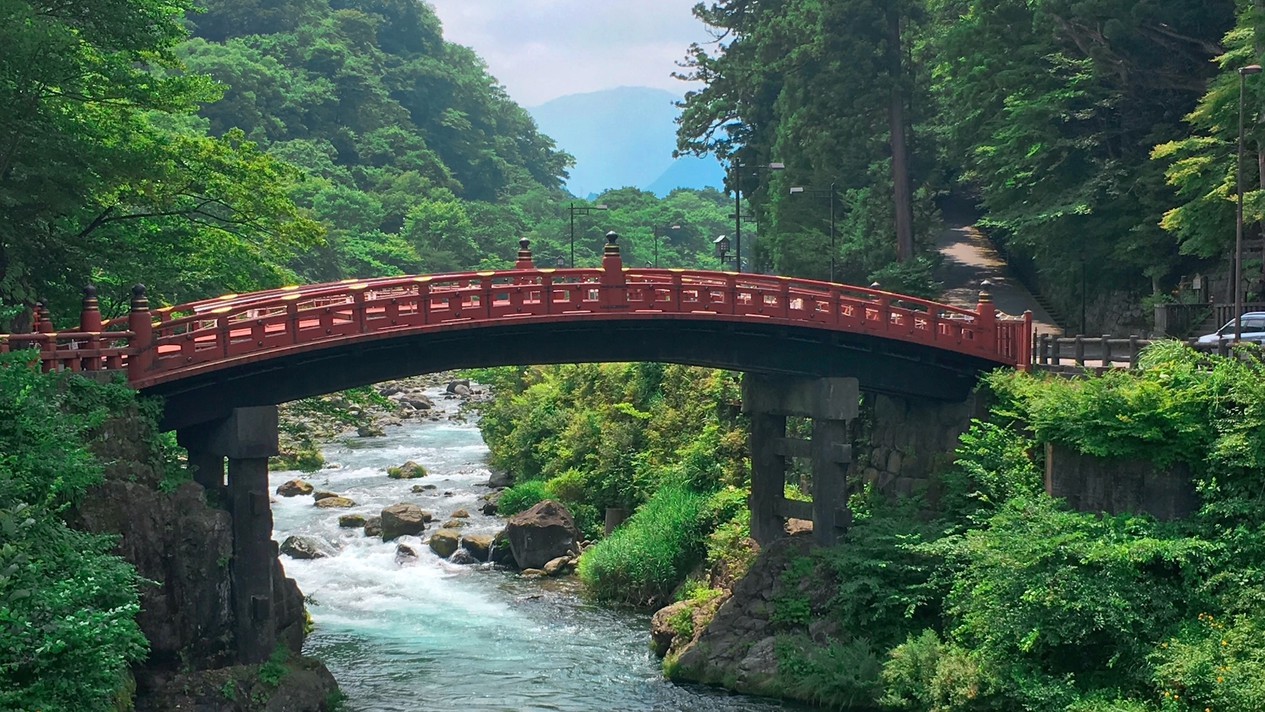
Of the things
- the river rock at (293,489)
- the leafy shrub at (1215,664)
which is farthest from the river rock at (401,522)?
the leafy shrub at (1215,664)

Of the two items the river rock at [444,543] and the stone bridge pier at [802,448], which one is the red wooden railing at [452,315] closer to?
the stone bridge pier at [802,448]

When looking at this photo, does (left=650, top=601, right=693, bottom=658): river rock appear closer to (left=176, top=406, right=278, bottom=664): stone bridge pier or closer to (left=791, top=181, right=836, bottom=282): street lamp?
(left=176, top=406, right=278, bottom=664): stone bridge pier

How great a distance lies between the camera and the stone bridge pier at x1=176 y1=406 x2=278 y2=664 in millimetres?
26578

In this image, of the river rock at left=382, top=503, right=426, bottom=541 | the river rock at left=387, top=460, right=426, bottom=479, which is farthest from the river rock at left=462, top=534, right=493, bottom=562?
the river rock at left=387, top=460, right=426, bottom=479

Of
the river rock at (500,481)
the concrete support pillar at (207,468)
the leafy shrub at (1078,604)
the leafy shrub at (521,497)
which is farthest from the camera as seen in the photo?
the river rock at (500,481)

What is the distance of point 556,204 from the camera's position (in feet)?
434

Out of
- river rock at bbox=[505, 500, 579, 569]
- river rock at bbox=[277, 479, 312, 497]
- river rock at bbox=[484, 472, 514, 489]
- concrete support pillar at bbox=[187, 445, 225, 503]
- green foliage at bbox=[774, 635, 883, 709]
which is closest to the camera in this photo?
green foliage at bbox=[774, 635, 883, 709]

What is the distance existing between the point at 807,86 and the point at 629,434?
16017mm

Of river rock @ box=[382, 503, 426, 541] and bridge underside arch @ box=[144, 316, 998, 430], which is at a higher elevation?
bridge underside arch @ box=[144, 316, 998, 430]

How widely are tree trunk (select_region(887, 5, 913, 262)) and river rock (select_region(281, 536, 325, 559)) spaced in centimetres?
2388

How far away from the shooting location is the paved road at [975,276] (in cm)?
4978

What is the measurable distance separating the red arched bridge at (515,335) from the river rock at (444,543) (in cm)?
1262

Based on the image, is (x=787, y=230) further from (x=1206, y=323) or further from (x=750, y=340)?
(x=750, y=340)

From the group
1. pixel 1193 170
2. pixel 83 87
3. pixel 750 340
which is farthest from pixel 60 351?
pixel 1193 170
